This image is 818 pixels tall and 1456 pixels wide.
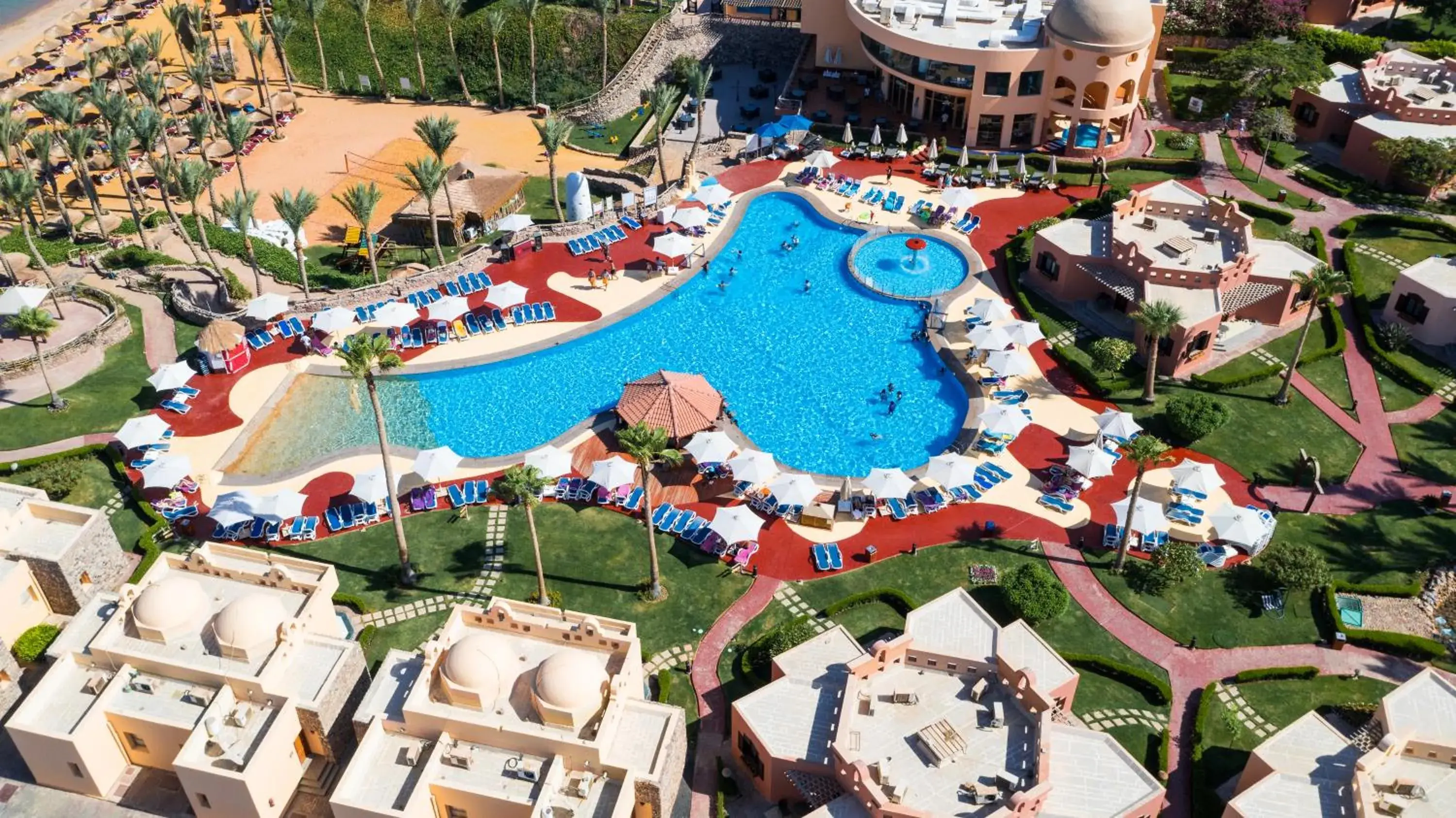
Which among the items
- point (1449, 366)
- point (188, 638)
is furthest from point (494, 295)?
point (1449, 366)

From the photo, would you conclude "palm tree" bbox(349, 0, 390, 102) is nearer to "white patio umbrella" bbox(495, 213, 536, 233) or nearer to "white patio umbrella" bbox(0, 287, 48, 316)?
"white patio umbrella" bbox(495, 213, 536, 233)

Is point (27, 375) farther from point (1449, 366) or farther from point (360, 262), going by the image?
point (1449, 366)

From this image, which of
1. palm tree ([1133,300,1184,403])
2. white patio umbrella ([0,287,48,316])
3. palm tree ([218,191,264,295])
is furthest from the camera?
palm tree ([218,191,264,295])

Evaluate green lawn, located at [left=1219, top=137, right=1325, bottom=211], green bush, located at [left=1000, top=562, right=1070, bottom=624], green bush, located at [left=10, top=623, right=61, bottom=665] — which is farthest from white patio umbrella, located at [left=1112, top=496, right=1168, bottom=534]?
green bush, located at [left=10, top=623, right=61, bottom=665]

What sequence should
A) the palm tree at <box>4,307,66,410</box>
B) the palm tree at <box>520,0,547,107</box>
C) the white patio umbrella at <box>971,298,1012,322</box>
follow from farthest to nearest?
the palm tree at <box>520,0,547,107</box> → the white patio umbrella at <box>971,298,1012,322</box> → the palm tree at <box>4,307,66,410</box>

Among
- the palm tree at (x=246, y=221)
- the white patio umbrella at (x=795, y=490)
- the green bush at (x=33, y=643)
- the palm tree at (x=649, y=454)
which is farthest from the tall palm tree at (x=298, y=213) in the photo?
the white patio umbrella at (x=795, y=490)

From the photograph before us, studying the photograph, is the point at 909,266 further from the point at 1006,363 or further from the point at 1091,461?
the point at 1091,461

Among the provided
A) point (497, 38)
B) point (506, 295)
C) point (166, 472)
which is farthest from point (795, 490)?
point (497, 38)
